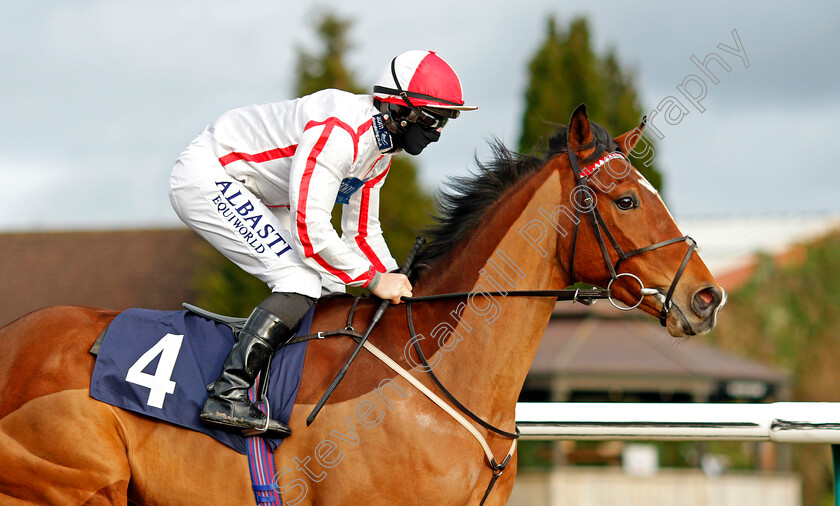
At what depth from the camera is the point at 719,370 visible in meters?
16.4

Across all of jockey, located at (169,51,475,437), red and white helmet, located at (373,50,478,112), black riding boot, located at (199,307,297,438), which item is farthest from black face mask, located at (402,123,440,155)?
black riding boot, located at (199,307,297,438)

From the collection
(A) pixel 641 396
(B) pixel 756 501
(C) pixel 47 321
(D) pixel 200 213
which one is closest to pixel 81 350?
(C) pixel 47 321

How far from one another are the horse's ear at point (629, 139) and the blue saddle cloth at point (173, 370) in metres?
1.55

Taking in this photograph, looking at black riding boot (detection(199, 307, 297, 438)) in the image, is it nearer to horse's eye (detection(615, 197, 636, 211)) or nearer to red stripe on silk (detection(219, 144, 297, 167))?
red stripe on silk (detection(219, 144, 297, 167))

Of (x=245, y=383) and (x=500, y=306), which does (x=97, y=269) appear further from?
(x=500, y=306)

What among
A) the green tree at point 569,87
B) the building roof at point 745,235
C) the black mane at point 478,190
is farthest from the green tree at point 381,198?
the building roof at point 745,235

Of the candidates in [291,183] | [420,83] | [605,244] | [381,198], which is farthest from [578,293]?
[381,198]

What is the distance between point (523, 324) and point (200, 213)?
1.46 meters

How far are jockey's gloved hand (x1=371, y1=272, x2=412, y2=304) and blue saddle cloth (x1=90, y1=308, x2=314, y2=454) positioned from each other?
349 millimetres

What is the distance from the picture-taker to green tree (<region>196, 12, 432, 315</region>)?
38.9 ft

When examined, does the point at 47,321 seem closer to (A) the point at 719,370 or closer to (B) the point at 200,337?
(B) the point at 200,337

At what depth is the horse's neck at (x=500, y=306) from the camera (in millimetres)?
3477

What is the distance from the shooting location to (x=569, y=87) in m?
16.3

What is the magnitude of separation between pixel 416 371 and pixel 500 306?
434 millimetres
